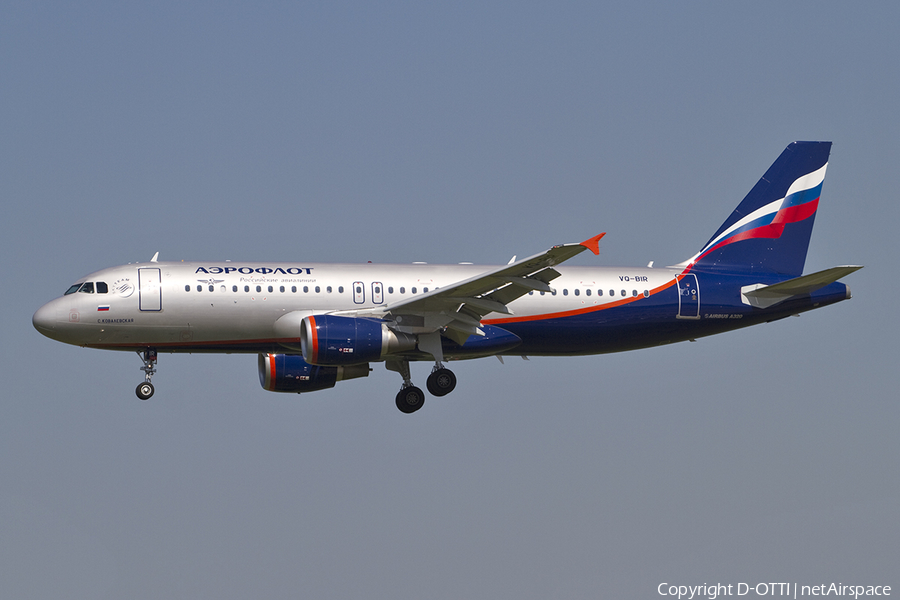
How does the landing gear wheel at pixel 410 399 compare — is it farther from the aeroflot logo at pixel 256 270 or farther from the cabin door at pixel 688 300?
the cabin door at pixel 688 300

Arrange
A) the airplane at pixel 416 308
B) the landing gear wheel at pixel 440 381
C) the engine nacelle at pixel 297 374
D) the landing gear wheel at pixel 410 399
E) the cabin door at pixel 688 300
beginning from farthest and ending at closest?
the engine nacelle at pixel 297 374 → the landing gear wheel at pixel 410 399 → the cabin door at pixel 688 300 → the landing gear wheel at pixel 440 381 → the airplane at pixel 416 308

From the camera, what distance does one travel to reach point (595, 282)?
1459 inches

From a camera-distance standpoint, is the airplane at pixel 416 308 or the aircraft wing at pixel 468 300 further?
the airplane at pixel 416 308

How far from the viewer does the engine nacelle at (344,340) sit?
33125 mm

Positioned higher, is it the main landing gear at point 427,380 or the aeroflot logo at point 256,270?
the aeroflot logo at point 256,270

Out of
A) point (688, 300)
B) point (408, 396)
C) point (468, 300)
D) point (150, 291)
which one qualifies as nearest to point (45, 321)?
point (150, 291)

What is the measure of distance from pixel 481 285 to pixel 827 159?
605 inches

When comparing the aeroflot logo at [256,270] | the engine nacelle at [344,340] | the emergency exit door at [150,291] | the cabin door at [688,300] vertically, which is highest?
the aeroflot logo at [256,270]

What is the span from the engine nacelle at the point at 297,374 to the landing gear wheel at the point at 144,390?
4367 mm

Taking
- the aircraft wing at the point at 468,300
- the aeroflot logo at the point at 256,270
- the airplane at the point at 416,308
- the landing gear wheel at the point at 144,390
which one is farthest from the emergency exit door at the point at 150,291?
the aircraft wing at the point at 468,300

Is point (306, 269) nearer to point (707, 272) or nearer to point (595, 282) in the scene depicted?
point (595, 282)

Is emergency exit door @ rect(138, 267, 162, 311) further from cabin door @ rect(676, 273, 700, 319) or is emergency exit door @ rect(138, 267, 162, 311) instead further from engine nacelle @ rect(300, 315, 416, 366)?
cabin door @ rect(676, 273, 700, 319)

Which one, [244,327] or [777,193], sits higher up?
[777,193]

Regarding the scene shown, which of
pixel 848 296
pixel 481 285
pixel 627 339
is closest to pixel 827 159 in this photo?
pixel 848 296
